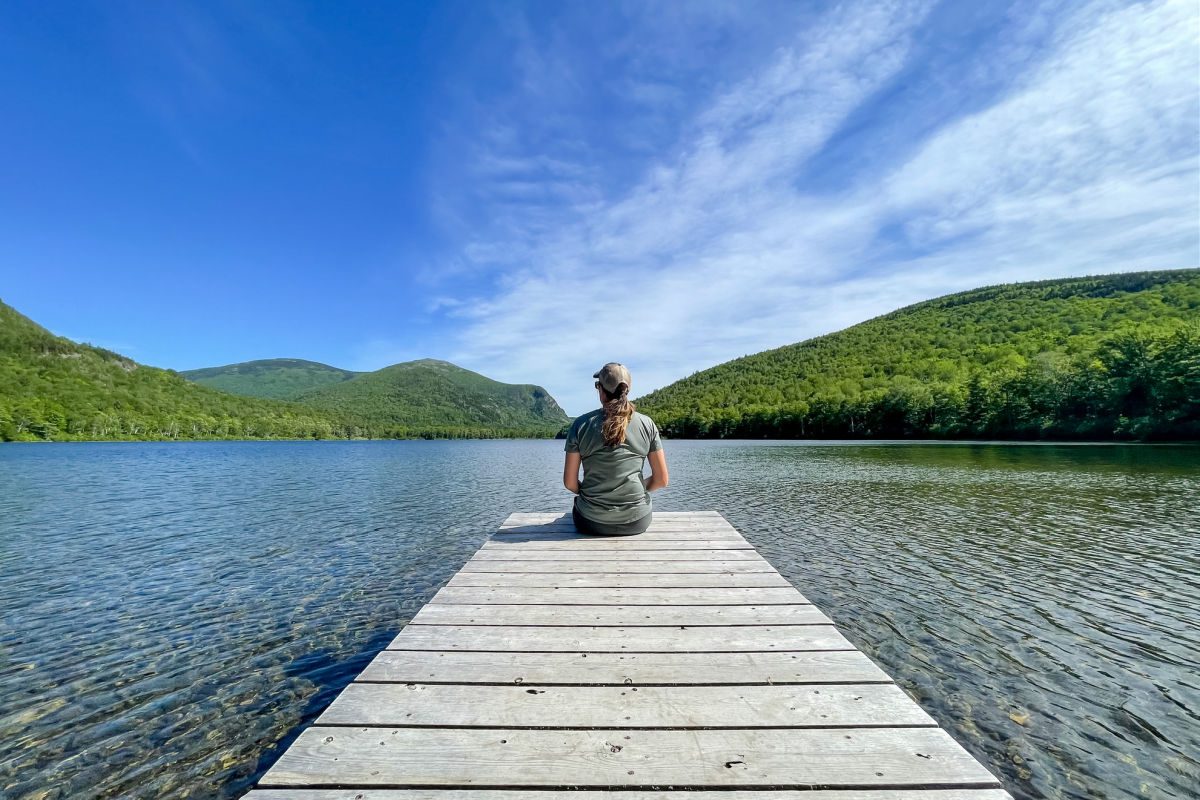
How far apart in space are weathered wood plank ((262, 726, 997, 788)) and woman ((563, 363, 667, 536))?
3693 millimetres

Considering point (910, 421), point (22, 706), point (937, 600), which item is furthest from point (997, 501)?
point (910, 421)

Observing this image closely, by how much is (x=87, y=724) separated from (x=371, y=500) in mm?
18706

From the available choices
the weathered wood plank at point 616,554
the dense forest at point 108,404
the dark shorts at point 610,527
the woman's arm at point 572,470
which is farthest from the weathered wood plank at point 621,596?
the dense forest at point 108,404

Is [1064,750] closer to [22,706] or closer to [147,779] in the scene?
[147,779]

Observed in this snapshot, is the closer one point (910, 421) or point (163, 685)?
point (163, 685)

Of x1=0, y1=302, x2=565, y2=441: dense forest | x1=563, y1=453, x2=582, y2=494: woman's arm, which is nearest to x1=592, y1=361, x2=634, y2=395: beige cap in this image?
x1=563, y1=453, x2=582, y2=494: woman's arm

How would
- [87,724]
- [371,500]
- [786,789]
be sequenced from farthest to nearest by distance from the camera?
[371,500] < [87,724] < [786,789]

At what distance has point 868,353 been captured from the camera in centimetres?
11950

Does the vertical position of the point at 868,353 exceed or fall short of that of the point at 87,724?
it exceeds it

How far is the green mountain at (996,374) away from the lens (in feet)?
189

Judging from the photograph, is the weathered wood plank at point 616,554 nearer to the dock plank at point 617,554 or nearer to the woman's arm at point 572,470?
the dock plank at point 617,554

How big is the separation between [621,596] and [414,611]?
5.50 m

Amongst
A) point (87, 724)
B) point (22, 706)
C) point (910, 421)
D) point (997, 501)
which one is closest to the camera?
point (87, 724)

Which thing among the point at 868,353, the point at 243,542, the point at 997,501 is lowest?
the point at 997,501
